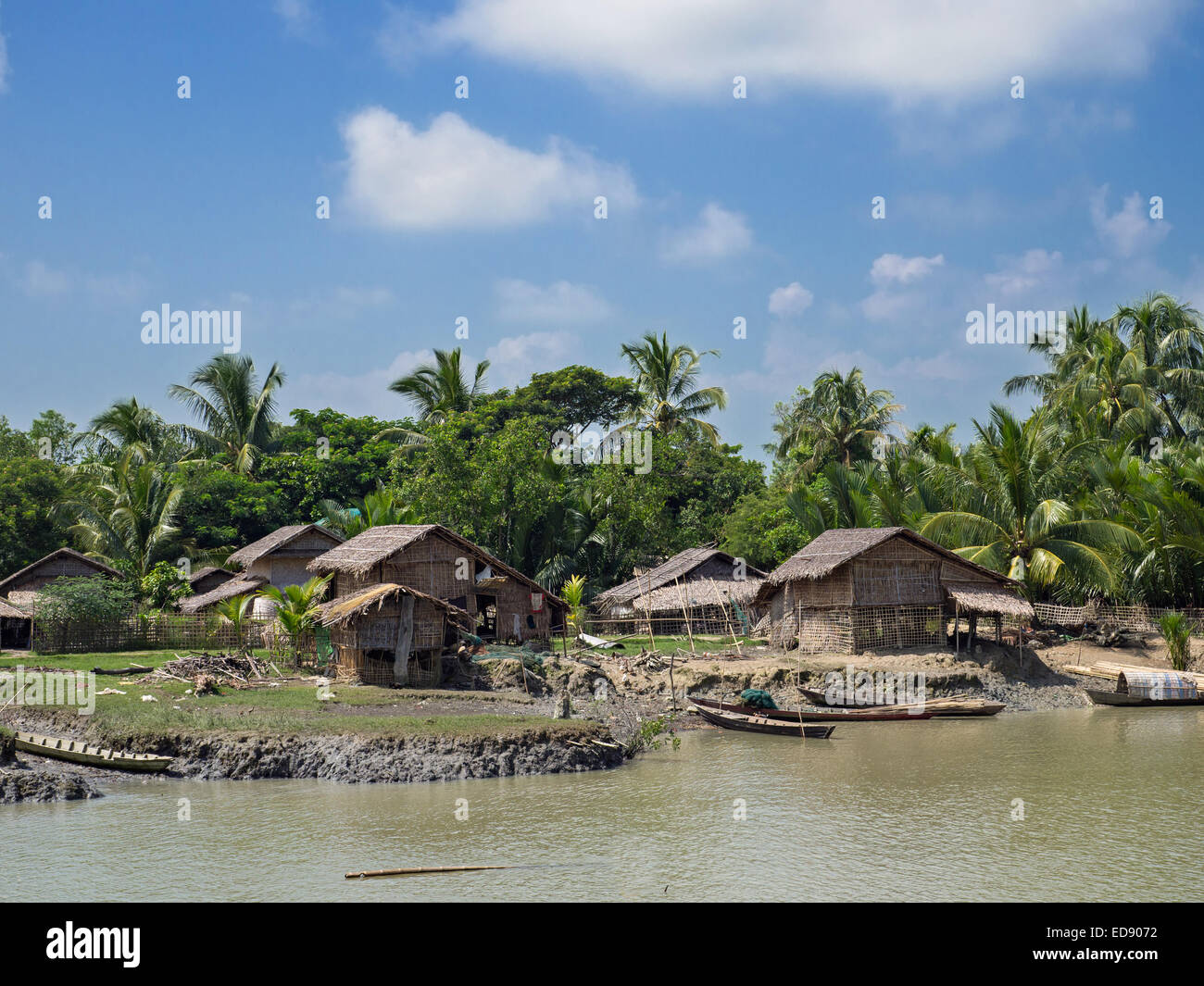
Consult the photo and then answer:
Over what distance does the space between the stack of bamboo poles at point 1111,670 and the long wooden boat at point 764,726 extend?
29.7 ft

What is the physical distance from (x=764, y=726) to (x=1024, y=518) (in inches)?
568

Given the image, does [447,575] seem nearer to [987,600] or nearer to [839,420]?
[987,600]

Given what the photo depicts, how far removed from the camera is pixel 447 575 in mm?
26547

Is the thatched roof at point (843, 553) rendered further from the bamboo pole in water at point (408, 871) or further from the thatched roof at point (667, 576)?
the bamboo pole in water at point (408, 871)

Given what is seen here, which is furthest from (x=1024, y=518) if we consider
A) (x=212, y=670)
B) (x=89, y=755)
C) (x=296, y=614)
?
(x=89, y=755)

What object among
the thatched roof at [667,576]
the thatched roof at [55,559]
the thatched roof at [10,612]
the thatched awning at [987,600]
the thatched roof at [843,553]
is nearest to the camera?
the thatched awning at [987,600]

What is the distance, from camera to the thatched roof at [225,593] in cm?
3127

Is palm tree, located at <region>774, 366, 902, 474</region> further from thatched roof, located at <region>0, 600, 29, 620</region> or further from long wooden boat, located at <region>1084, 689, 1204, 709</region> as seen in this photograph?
thatched roof, located at <region>0, 600, 29, 620</region>

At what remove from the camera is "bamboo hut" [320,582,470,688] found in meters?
20.1

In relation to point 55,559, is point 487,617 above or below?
below

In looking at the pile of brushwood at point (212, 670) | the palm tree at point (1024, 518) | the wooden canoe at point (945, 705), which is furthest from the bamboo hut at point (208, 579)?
the palm tree at point (1024, 518)

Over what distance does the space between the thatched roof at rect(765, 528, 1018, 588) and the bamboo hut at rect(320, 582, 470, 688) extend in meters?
9.20

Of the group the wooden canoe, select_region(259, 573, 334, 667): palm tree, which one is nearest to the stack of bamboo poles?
the wooden canoe

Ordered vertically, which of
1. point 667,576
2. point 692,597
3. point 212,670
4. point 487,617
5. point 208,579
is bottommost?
point 212,670
